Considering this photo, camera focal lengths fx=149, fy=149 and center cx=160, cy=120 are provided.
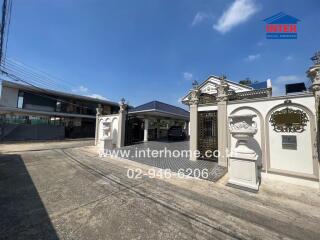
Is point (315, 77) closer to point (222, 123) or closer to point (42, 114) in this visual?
point (222, 123)

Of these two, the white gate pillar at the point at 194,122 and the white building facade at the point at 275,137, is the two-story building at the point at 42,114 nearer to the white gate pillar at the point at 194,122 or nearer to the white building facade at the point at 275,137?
the white gate pillar at the point at 194,122

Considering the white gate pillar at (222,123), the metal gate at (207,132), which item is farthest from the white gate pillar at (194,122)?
the white gate pillar at (222,123)

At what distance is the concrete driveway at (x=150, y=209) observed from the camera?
265cm

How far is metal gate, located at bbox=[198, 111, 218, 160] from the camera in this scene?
7.31 m

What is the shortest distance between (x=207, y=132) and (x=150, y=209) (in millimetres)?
5170

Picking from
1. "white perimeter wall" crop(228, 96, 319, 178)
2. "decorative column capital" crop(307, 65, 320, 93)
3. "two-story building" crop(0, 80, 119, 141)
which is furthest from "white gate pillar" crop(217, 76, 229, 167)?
"two-story building" crop(0, 80, 119, 141)

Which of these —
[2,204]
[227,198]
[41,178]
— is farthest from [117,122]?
[227,198]

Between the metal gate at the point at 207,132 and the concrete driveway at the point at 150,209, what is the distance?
2447mm

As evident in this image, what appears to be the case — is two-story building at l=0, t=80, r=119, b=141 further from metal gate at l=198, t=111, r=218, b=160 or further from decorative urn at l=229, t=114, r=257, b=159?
decorative urn at l=229, t=114, r=257, b=159

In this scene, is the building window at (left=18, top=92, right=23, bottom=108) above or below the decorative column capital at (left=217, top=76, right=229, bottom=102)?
above

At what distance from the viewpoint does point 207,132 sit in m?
7.61

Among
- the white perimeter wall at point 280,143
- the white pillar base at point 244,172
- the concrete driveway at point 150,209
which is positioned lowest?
the concrete driveway at point 150,209

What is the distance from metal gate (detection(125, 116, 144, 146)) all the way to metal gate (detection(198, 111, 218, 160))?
666 cm

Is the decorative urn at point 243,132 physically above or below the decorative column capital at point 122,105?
Result: below
